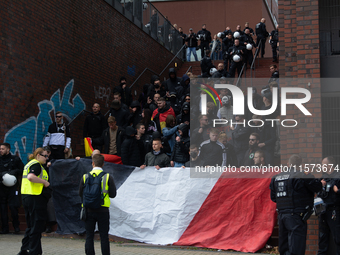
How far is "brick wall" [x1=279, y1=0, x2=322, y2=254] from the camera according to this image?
28.2ft

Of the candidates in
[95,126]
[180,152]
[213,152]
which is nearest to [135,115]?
[95,126]

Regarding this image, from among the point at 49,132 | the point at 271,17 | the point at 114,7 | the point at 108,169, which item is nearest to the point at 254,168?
the point at 108,169

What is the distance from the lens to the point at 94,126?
13.1 m

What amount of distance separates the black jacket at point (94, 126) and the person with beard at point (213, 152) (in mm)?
4384

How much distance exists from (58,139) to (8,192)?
2.18 metres

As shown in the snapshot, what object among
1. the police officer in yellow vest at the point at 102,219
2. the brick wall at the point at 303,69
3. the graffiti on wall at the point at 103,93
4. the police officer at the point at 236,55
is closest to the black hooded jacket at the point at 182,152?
the brick wall at the point at 303,69

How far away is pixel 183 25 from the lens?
1326 inches

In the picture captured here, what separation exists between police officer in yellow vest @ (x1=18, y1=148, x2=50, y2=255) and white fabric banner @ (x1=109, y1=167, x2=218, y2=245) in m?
2.20

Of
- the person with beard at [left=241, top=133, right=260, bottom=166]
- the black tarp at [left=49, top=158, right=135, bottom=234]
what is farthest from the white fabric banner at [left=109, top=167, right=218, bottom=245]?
the person with beard at [left=241, top=133, right=260, bottom=166]

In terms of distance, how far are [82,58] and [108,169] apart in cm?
643

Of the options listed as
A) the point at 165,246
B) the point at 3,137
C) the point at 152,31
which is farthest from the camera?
the point at 152,31

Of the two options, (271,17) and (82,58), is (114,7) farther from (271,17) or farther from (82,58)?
(271,17)

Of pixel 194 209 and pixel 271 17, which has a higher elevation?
pixel 271 17

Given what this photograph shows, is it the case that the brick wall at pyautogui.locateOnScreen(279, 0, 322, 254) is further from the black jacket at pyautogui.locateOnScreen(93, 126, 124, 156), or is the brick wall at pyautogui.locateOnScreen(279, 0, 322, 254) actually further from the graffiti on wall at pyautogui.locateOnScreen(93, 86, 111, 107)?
the graffiti on wall at pyautogui.locateOnScreen(93, 86, 111, 107)
